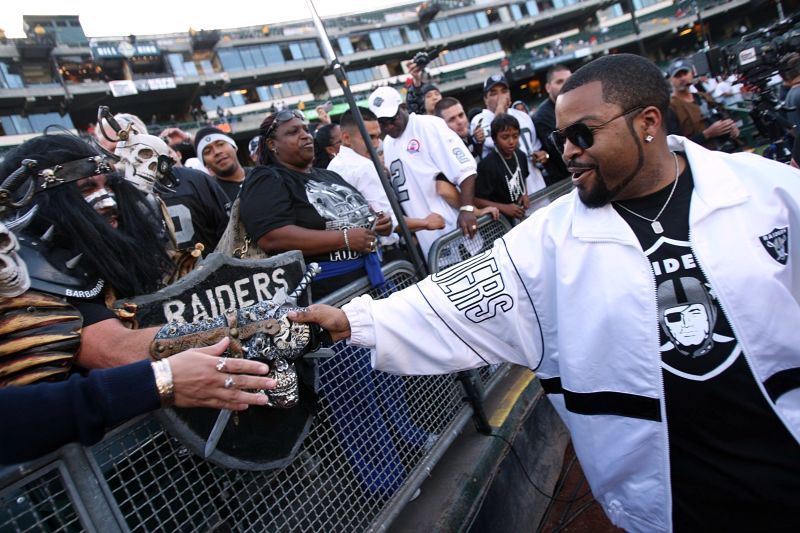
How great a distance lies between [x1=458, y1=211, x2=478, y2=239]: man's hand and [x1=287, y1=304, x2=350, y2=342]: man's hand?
6.12 ft

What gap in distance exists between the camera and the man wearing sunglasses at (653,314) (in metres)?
1.49

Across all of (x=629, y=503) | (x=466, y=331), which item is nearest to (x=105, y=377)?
(x=466, y=331)

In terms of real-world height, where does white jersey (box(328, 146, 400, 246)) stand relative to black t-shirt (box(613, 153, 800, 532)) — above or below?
above

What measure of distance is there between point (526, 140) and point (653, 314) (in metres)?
4.22

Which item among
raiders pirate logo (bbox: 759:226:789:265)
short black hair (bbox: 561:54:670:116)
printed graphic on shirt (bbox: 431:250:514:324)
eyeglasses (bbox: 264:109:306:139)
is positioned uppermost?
eyeglasses (bbox: 264:109:306:139)

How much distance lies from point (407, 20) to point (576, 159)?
185ft

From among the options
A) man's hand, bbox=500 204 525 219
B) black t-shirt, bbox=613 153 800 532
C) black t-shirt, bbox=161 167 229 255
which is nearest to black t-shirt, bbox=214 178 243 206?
black t-shirt, bbox=161 167 229 255

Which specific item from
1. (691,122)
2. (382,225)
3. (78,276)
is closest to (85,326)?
(78,276)

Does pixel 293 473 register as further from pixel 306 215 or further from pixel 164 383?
pixel 306 215

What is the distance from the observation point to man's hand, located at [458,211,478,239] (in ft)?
11.5

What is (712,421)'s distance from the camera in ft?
5.00

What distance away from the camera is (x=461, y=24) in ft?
170

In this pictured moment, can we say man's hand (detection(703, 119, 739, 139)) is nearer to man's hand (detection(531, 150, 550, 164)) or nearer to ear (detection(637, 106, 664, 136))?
man's hand (detection(531, 150, 550, 164))

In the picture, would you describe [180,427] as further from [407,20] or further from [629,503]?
[407,20]
